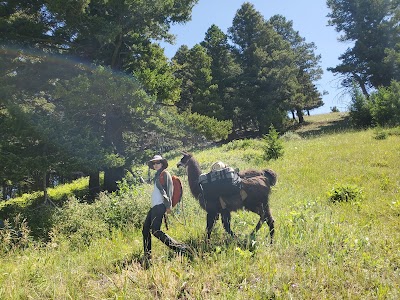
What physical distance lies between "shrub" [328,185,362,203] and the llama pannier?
4.21m

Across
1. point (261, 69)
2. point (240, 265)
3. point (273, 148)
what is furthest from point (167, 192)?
point (261, 69)

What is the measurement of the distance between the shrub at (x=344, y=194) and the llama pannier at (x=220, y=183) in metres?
4.21

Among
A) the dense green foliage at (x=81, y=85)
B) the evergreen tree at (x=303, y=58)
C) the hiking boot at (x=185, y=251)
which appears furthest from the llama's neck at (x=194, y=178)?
the evergreen tree at (x=303, y=58)

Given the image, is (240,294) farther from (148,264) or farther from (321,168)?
(321,168)

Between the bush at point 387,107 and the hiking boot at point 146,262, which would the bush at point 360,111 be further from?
the hiking boot at point 146,262

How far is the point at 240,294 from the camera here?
362 centimetres

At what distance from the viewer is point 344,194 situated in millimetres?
8031

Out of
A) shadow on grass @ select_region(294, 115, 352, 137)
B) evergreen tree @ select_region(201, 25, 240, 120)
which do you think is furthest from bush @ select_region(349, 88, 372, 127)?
evergreen tree @ select_region(201, 25, 240, 120)

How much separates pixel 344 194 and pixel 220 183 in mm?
4597

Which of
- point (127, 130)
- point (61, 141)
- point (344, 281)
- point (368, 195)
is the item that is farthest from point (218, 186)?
point (127, 130)

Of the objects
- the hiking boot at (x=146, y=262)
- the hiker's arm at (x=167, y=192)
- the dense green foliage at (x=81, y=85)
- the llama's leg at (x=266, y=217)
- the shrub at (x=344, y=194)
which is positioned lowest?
the shrub at (x=344, y=194)

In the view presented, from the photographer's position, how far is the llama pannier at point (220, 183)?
16.3 feet

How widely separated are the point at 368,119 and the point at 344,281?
942 inches

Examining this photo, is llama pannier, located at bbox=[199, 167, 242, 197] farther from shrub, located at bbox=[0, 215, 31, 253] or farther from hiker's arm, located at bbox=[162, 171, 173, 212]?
shrub, located at bbox=[0, 215, 31, 253]
